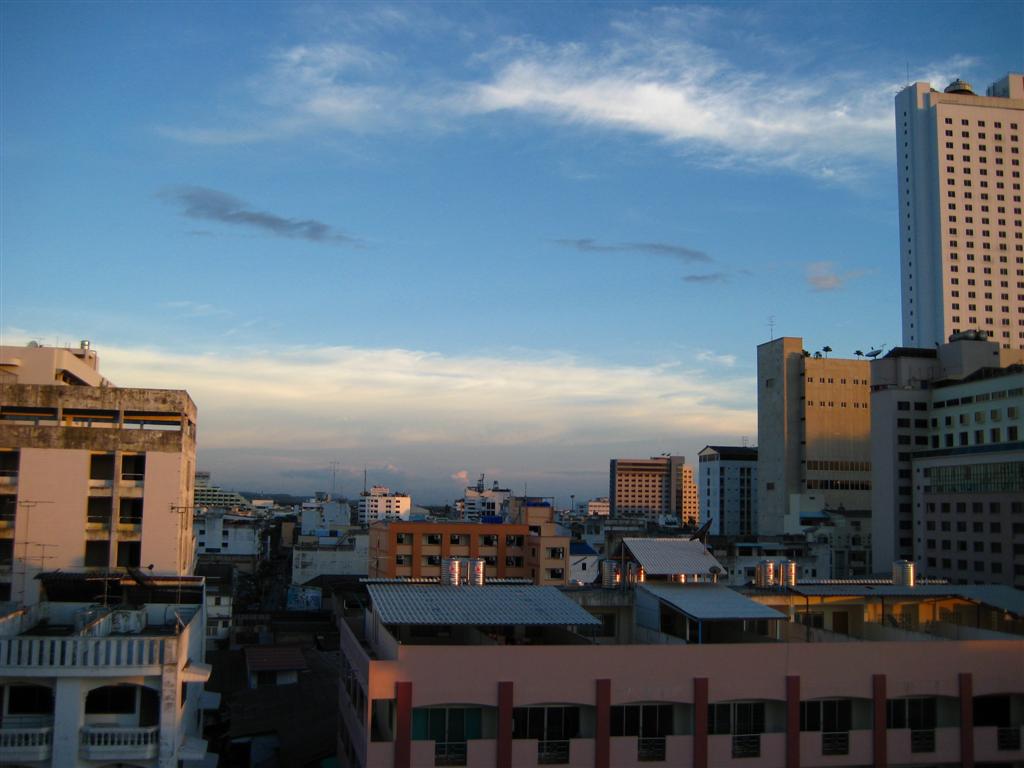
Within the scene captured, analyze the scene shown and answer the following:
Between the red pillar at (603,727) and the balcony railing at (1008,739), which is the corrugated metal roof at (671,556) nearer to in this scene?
the red pillar at (603,727)

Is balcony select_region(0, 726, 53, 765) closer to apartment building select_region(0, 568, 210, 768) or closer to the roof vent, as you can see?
apartment building select_region(0, 568, 210, 768)

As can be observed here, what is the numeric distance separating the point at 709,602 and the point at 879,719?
521cm

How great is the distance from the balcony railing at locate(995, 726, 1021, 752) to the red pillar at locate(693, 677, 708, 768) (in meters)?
8.25

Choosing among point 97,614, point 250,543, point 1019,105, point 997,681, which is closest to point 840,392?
point 1019,105

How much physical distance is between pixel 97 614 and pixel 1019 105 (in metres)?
129

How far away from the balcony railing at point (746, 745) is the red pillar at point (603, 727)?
3.27m

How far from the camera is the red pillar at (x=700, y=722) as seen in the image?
22.1 metres

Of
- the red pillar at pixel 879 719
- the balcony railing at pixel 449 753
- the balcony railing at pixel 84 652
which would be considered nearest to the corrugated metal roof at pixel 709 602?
the red pillar at pixel 879 719

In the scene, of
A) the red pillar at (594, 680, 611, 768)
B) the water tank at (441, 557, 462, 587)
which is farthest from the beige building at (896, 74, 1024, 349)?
the red pillar at (594, 680, 611, 768)

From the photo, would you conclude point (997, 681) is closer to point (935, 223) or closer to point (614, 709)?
point (614, 709)

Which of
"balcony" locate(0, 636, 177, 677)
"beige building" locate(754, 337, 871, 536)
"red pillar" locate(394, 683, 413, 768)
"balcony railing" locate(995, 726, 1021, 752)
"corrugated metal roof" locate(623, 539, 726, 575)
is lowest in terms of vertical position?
"balcony railing" locate(995, 726, 1021, 752)

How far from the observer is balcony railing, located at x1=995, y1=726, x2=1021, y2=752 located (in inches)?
947

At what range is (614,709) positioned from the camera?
22031mm

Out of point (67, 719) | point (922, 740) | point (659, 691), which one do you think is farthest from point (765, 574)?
point (67, 719)
